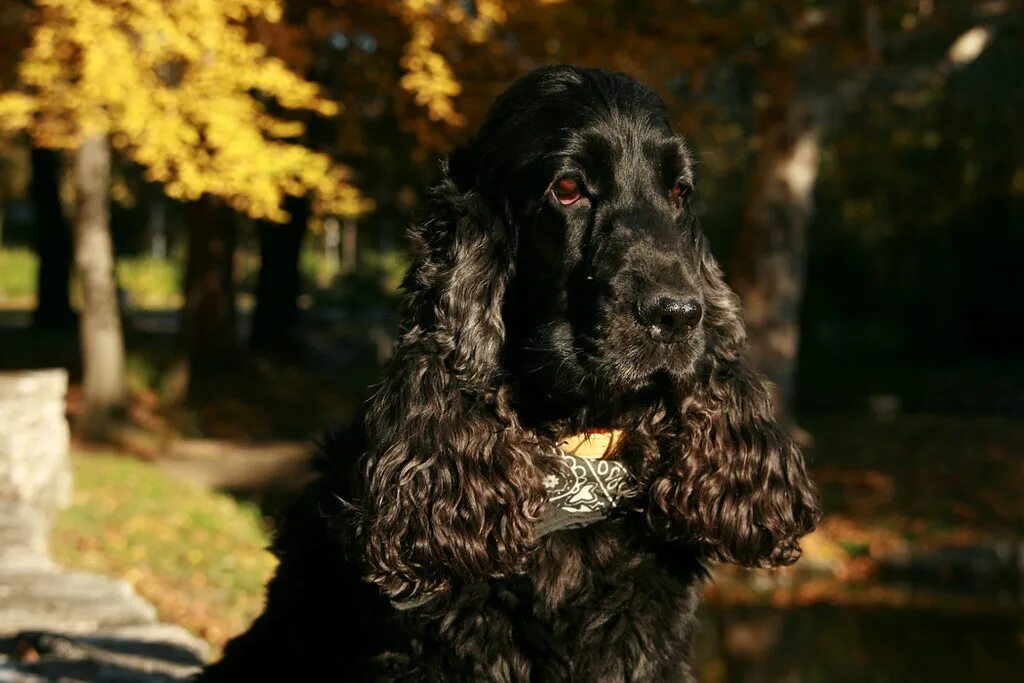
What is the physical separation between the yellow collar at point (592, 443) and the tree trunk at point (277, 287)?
785 inches

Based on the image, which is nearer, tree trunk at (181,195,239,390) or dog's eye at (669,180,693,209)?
dog's eye at (669,180,693,209)

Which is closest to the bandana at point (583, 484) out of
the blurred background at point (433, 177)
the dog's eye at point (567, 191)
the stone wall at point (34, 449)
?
the dog's eye at point (567, 191)

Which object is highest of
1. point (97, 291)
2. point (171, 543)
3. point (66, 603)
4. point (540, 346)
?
point (540, 346)

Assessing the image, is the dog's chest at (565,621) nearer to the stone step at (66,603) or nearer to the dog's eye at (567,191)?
the dog's eye at (567,191)

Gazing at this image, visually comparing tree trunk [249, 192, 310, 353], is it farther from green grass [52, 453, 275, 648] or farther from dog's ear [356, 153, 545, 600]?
dog's ear [356, 153, 545, 600]

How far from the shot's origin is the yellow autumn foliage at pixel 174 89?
1040 cm

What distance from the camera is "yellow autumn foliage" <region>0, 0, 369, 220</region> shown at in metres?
10.4

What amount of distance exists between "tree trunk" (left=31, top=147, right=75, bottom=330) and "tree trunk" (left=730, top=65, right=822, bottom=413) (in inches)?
562

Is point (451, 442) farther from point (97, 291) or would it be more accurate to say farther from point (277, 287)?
point (277, 287)

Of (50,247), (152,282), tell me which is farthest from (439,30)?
(152,282)

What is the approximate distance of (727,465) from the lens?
313 cm

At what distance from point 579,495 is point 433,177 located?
1061mm

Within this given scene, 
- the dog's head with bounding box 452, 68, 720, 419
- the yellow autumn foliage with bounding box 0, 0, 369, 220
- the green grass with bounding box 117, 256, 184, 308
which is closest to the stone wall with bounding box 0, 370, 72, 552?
the yellow autumn foliage with bounding box 0, 0, 369, 220

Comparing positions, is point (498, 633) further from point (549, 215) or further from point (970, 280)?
point (970, 280)
